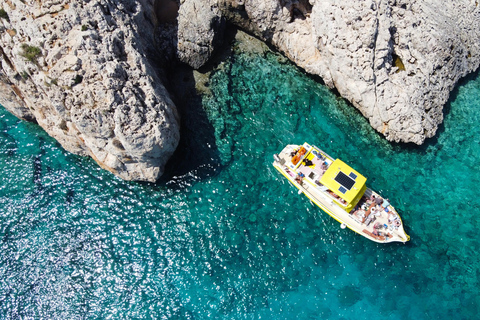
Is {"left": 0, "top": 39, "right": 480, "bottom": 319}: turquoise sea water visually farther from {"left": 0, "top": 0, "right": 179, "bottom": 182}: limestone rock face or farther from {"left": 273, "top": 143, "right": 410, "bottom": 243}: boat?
{"left": 0, "top": 0, "right": 179, "bottom": 182}: limestone rock face

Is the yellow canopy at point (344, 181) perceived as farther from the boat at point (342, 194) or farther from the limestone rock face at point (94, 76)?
the limestone rock face at point (94, 76)

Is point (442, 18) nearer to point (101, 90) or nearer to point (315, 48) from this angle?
point (315, 48)

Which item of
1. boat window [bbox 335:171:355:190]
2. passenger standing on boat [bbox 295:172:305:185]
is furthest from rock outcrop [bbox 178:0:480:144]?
passenger standing on boat [bbox 295:172:305:185]

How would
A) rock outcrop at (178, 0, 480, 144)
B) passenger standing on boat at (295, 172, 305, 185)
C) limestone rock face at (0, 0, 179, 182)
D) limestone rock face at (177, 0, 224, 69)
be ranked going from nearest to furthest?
1. limestone rock face at (0, 0, 179, 182)
2. passenger standing on boat at (295, 172, 305, 185)
3. rock outcrop at (178, 0, 480, 144)
4. limestone rock face at (177, 0, 224, 69)

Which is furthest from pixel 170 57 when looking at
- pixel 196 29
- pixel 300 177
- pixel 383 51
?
pixel 383 51

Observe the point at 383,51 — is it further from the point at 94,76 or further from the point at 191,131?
the point at 94,76
